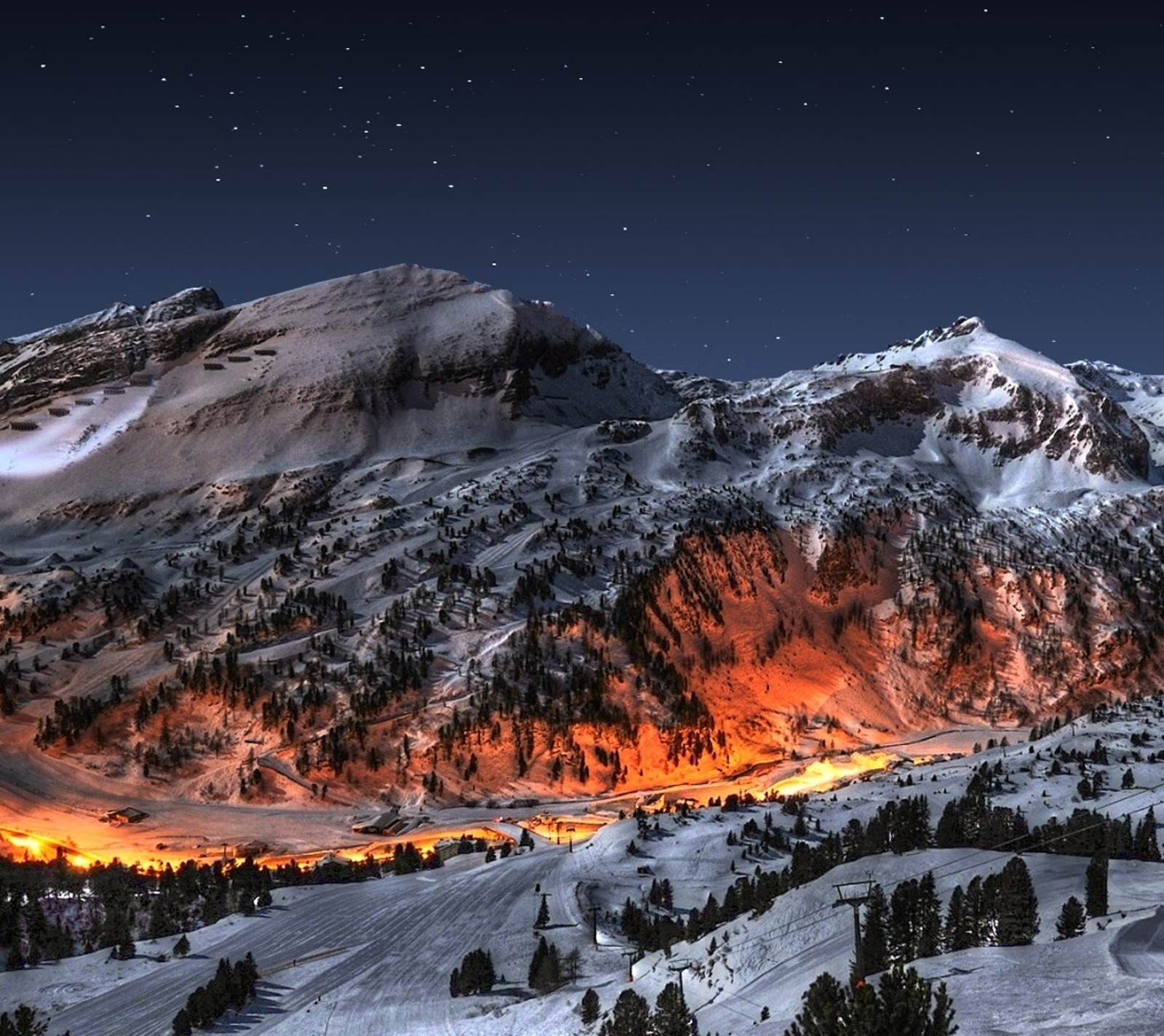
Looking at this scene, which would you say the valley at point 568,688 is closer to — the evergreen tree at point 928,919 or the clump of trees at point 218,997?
the clump of trees at point 218,997

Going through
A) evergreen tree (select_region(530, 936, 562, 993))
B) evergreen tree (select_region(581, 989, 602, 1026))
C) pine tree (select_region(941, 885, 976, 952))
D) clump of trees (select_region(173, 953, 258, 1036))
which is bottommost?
evergreen tree (select_region(530, 936, 562, 993))

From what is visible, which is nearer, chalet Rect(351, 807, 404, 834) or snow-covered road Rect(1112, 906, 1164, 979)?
snow-covered road Rect(1112, 906, 1164, 979)

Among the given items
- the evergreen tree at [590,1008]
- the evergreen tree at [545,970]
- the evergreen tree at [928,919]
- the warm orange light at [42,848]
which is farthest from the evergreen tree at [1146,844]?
the warm orange light at [42,848]

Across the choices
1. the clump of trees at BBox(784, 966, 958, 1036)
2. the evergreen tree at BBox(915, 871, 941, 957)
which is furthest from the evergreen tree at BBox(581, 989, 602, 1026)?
the clump of trees at BBox(784, 966, 958, 1036)

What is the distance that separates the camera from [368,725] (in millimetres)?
119312

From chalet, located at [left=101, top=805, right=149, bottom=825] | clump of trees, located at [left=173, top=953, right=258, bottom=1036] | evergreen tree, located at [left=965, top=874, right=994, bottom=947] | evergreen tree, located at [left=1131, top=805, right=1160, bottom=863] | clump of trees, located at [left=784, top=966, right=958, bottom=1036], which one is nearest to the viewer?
clump of trees, located at [left=784, top=966, right=958, bottom=1036]

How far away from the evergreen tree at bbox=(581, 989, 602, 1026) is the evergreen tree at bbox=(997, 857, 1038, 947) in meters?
16.0

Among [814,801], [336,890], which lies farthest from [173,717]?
[814,801]

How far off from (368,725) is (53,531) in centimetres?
9270

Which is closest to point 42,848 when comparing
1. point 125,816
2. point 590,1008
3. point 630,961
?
point 125,816

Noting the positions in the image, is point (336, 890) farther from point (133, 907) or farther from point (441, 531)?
point (441, 531)

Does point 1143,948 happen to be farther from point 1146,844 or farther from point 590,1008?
point 1146,844

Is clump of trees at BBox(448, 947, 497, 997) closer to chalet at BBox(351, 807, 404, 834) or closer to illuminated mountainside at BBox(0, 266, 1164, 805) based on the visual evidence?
chalet at BBox(351, 807, 404, 834)

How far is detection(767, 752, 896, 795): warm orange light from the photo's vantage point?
11656 cm
